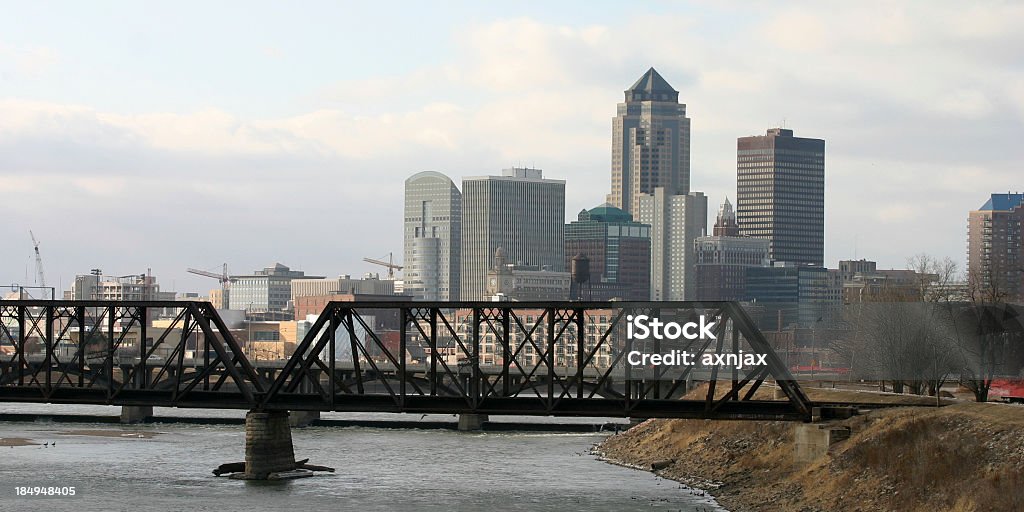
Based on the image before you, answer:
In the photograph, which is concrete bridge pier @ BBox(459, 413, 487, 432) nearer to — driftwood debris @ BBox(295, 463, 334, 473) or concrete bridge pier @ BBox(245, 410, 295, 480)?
driftwood debris @ BBox(295, 463, 334, 473)

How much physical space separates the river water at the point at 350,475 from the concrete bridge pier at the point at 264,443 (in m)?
1.54

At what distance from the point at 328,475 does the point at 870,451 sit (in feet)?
129

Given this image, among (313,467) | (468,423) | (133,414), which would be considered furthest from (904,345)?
(133,414)

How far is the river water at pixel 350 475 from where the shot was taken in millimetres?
93312

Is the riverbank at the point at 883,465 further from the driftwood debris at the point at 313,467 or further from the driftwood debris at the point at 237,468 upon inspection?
the driftwood debris at the point at 237,468

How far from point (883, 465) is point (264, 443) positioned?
1616 inches

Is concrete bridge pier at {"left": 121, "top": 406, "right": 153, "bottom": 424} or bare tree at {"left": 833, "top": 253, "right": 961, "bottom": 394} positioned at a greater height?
bare tree at {"left": 833, "top": 253, "right": 961, "bottom": 394}

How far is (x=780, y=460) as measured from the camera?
98.3 meters

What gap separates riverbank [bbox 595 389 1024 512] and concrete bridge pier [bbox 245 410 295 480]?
84.7ft

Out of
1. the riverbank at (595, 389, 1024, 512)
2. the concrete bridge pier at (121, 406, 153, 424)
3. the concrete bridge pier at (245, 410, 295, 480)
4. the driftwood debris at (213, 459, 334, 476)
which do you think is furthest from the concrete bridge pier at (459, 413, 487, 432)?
the concrete bridge pier at (245, 410, 295, 480)

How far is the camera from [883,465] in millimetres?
84500

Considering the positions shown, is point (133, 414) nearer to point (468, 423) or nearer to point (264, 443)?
point (468, 423)

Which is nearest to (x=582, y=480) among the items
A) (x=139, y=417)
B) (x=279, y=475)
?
(x=279, y=475)

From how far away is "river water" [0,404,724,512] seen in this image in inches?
3674
